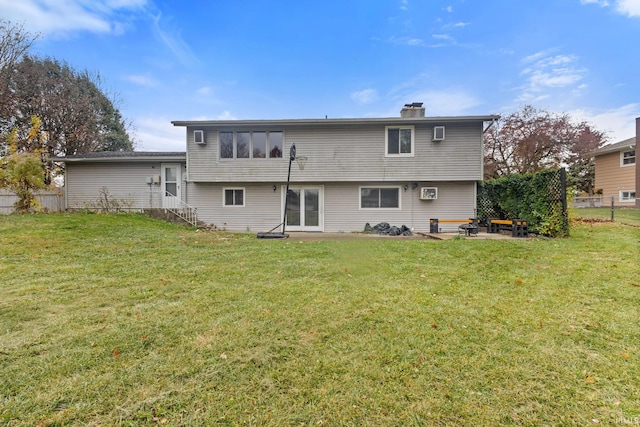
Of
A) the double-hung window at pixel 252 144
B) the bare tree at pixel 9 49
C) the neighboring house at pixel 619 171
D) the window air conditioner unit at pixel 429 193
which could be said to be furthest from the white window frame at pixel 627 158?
the bare tree at pixel 9 49

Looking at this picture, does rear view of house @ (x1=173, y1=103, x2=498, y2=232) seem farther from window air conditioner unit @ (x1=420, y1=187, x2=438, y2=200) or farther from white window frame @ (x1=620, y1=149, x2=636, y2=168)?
white window frame @ (x1=620, y1=149, x2=636, y2=168)

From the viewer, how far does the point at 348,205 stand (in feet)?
40.0

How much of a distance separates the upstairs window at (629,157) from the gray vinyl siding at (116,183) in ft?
94.4

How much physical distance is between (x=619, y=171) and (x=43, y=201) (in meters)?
34.0

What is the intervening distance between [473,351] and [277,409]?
1630mm

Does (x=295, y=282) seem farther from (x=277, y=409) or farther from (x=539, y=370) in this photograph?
(x=539, y=370)

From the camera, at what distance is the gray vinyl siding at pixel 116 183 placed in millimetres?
13117

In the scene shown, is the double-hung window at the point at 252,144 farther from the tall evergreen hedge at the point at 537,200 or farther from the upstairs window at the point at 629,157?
the upstairs window at the point at 629,157

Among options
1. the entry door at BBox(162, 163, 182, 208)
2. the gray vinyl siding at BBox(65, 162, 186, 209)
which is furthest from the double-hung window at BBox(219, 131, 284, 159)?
the gray vinyl siding at BBox(65, 162, 186, 209)

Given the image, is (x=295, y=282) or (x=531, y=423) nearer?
(x=531, y=423)

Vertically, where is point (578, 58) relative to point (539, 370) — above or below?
above

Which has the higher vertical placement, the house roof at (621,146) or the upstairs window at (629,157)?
the house roof at (621,146)

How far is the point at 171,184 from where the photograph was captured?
13.2 m

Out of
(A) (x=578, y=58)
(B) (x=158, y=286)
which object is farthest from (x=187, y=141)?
(A) (x=578, y=58)
